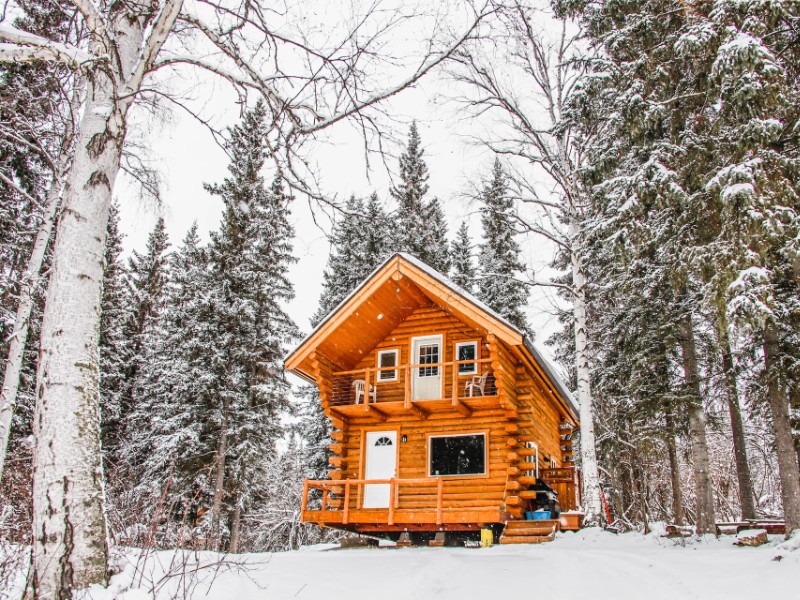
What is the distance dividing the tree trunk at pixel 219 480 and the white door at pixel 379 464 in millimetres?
7011

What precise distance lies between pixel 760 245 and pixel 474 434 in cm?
846

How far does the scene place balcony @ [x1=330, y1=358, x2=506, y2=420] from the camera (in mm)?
15086

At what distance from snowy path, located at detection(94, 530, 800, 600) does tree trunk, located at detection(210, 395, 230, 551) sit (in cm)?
1378

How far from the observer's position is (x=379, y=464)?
53.9 feet

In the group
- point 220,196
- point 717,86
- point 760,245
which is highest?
point 220,196

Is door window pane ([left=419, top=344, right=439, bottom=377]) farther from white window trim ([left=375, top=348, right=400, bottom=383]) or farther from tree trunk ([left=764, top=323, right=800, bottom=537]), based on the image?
tree trunk ([left=764, top=323, right=800, bottom=537])

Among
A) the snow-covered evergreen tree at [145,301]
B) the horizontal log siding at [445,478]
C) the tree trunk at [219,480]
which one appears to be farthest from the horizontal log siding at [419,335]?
the snow-covered evergreen tree at [145,301]

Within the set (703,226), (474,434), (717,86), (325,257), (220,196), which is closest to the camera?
(325,257)

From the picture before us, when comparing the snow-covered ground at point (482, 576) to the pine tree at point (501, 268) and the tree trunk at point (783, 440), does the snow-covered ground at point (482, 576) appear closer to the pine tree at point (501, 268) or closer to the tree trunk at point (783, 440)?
the tree trunk at point (783, 440)

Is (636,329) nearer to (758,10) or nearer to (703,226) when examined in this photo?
(703,226)

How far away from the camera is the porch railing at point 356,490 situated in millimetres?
14008

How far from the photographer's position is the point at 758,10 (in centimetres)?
1020

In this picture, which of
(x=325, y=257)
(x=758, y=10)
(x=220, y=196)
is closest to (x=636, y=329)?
(x=758, y=10)

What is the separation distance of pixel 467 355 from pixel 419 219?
1417 cm
